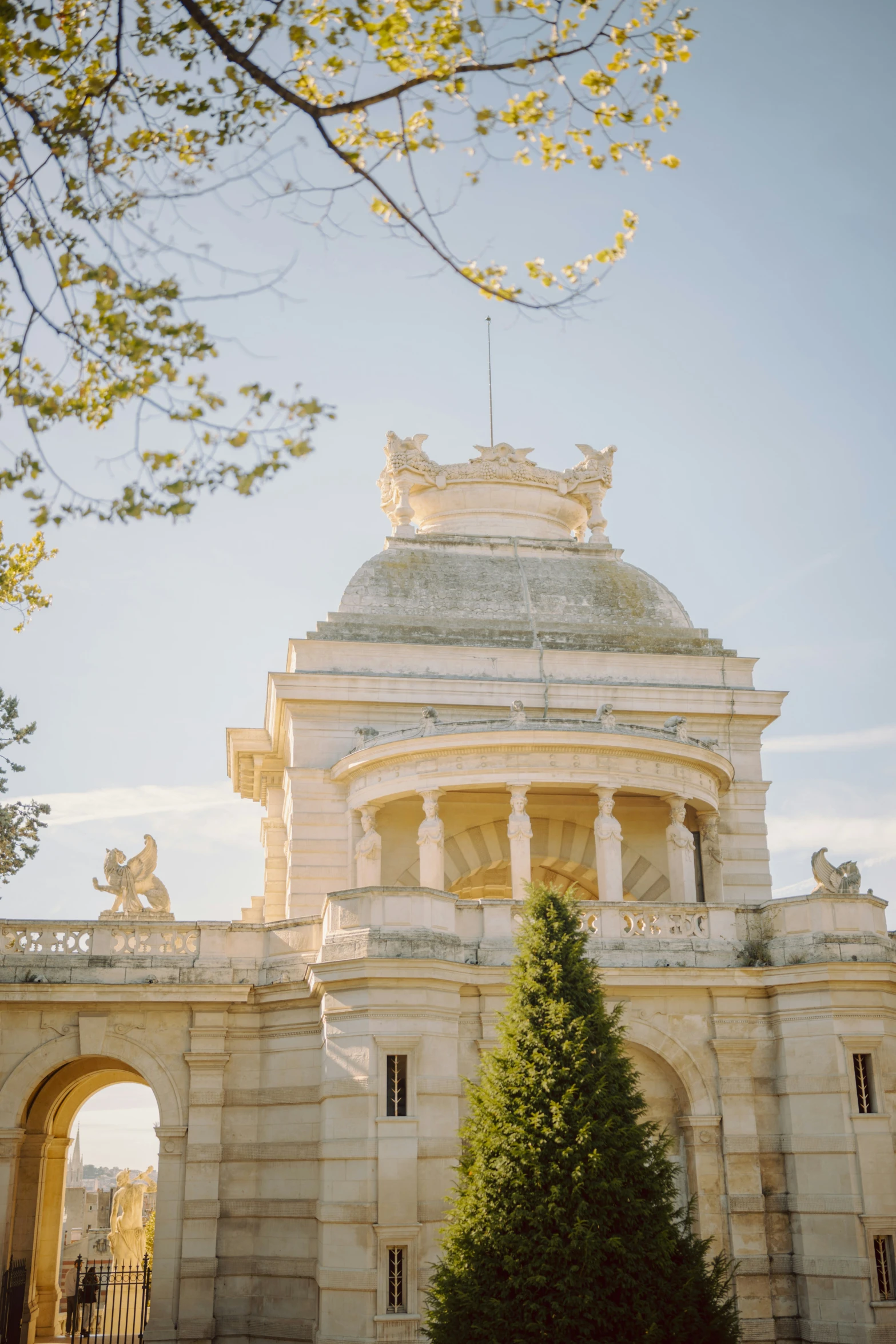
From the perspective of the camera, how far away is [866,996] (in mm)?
21750

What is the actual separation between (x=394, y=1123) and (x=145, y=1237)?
750 inches

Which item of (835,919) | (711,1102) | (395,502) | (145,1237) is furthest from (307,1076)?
(395,502)

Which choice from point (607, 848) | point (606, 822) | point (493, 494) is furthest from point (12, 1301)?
point (493, 494)

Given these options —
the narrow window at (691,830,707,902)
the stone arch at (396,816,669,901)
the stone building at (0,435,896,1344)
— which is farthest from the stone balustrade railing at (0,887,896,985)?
the narrow window at (691,830,707,902)

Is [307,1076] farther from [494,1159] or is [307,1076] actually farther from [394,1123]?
[494,1159]

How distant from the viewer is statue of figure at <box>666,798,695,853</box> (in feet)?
92.1

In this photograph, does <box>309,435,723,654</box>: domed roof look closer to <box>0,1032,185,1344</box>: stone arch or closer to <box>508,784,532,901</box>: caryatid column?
<box>508,784,532,901</box>: caryatid column

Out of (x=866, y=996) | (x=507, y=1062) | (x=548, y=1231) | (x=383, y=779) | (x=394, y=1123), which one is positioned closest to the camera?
(x=548, y=1231)

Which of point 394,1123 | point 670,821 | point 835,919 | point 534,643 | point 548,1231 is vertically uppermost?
point 534,643

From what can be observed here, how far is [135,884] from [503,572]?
1413 cm

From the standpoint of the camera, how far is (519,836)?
26484 mm

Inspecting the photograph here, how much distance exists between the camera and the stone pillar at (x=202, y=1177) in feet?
70.8

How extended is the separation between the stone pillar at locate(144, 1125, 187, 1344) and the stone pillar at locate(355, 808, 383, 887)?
733cm

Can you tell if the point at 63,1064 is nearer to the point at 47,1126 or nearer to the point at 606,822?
the point at 47,1126
